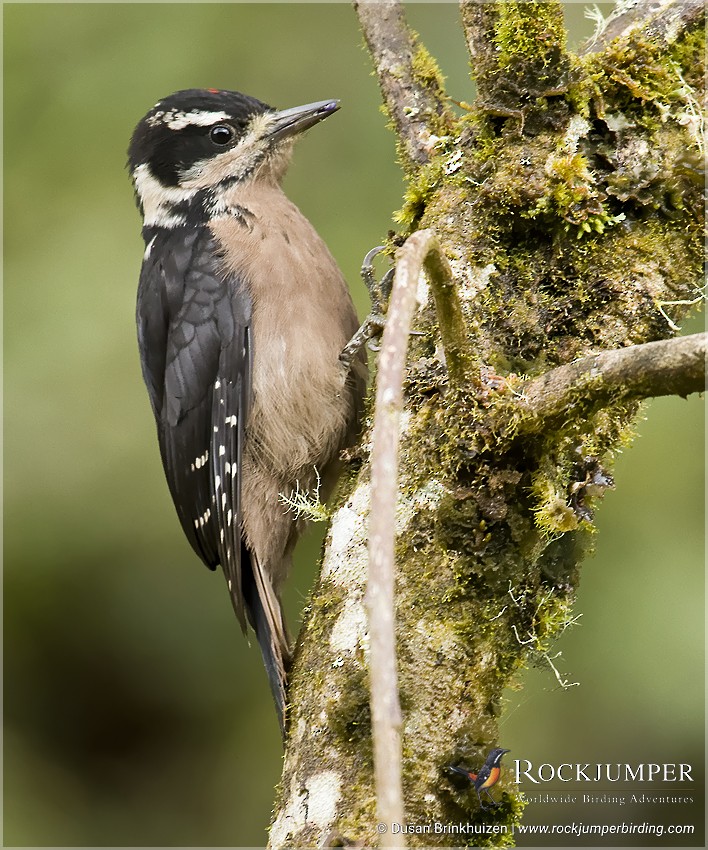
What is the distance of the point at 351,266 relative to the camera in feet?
13.0

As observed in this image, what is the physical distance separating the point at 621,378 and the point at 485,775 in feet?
2.69

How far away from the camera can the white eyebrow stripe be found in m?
3.60

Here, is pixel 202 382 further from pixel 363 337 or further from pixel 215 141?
pixel 215 141

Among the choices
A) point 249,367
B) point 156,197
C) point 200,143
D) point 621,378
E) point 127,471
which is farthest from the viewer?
point 127,471

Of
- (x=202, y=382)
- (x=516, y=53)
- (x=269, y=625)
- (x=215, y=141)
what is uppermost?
(x=215, y=141)

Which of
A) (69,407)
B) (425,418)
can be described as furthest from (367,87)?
(425,418)

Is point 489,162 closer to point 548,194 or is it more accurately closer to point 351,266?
point 548,194

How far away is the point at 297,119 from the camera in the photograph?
3.54 metres

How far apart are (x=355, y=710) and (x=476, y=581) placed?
361 millimetres

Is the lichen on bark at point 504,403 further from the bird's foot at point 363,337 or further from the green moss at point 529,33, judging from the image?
the bird's foot at point 363,337

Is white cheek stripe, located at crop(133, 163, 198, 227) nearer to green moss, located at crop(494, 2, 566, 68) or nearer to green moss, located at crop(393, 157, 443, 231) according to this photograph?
green moss, located at crop(393, 157, 443, 231)

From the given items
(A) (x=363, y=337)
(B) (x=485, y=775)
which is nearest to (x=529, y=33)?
(A) (x=363, y=337)

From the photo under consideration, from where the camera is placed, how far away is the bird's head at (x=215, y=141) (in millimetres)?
3576

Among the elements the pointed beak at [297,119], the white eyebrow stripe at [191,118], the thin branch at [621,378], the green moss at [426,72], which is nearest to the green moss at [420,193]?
the green moss at [426,72]
